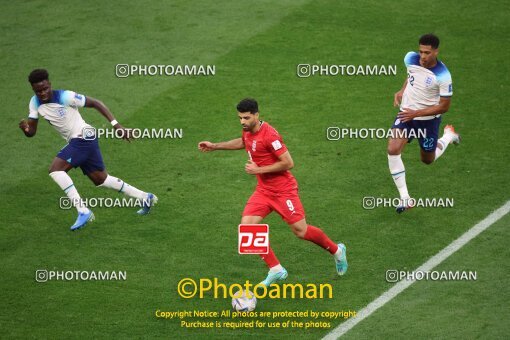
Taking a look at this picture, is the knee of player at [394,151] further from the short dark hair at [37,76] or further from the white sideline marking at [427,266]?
the short dark hair at [37,76]

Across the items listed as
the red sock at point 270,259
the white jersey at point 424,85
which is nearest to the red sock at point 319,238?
the red sock at point 270,259

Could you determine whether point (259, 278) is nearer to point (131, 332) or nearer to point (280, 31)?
point (131, 332)

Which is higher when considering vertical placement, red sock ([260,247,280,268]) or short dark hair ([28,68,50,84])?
short dark hair ([28,68,50,84])

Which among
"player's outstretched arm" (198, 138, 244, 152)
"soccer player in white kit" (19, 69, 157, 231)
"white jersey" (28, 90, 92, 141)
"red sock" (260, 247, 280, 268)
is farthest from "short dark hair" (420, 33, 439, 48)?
"white jersey" (28, 90, 92, 141)

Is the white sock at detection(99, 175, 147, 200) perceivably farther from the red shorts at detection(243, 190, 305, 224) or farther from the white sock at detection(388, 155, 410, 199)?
the white sock at detection(388, 155, 410, 199)

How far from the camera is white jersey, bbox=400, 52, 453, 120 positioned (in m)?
13.7

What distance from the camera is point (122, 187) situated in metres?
14.3

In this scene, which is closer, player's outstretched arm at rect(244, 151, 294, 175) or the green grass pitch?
player's outstretched arm at rect(244, 151, 294, 175)

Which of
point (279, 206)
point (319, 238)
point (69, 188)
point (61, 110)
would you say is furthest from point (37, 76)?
point (319, 238)

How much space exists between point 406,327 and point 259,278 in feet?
7.20

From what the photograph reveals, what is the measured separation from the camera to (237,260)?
13195 mm

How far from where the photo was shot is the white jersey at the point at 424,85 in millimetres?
13719

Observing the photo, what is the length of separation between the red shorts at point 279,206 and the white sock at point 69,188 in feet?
9.41

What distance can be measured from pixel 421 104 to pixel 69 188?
5345 mm
